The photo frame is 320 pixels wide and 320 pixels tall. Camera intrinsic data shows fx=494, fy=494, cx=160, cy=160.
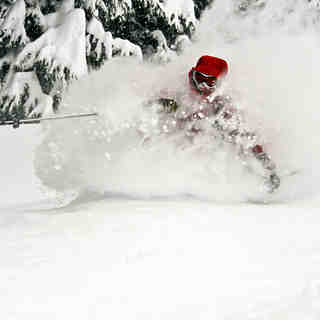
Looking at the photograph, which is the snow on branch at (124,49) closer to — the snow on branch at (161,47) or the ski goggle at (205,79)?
the snow on branch at (161,47)

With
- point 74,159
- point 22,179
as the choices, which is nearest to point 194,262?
point 74,159

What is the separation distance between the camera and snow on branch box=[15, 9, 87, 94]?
812cm

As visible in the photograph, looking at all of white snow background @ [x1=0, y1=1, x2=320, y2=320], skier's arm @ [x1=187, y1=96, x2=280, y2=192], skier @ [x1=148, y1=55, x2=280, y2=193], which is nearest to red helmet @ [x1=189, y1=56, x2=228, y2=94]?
skier @ [x1=148, y1=55, x2=280, y2=193]

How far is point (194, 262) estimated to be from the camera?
2842 mm

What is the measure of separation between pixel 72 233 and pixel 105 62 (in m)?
5.94

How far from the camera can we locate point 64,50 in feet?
26.8

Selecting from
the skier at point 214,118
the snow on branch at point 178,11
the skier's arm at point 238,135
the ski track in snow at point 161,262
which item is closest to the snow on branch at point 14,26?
the snow on branch at point 178,11

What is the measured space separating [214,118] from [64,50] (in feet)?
13.9

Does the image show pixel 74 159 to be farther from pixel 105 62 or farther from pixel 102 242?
pixel 105 62

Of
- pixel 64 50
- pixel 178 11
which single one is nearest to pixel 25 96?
pixel 64 50

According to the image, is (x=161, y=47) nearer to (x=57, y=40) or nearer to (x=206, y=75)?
(x=57, y=40)

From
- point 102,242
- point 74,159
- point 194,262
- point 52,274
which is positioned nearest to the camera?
point 52,274

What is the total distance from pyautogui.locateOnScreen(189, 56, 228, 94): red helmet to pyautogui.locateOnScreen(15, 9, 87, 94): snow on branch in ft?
11.9

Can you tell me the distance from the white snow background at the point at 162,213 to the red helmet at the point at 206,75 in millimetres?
373
